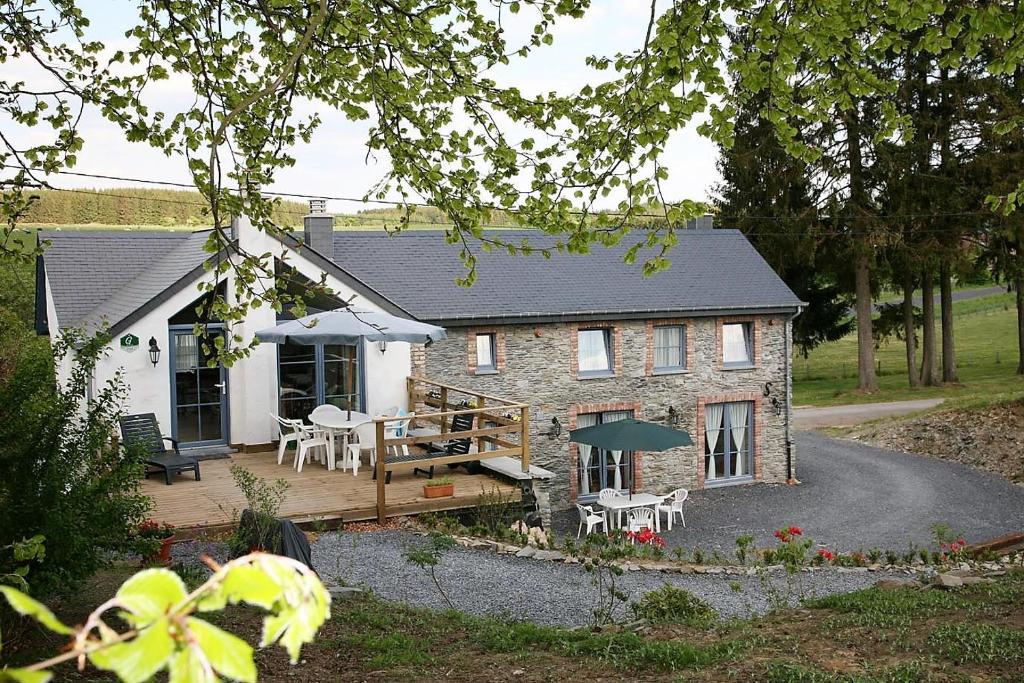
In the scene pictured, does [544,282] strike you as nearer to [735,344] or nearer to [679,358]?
[679,358]

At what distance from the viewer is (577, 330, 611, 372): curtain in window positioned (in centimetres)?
2169

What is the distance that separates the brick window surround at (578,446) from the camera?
69.9ft

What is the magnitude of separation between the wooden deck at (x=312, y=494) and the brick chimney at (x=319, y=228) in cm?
582

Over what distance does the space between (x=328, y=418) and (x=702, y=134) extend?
10.8 metres

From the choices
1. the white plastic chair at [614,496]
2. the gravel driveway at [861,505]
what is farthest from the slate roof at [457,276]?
the gravel driveway at [861,505]

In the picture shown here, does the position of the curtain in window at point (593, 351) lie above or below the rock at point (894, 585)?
above

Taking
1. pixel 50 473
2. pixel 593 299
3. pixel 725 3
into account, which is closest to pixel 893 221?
pixel 593 299

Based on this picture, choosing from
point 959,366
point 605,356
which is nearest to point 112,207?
point 605,356

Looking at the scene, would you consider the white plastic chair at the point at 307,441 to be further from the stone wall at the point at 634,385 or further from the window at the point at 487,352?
the window at the point at 487,352

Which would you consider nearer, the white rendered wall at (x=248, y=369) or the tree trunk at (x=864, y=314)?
the white rendered wall at (x=248, y=369)

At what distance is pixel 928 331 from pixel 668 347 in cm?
1592

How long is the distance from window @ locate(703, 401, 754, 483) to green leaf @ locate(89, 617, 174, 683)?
72.9 ft

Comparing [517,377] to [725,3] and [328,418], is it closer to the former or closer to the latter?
[328,418]

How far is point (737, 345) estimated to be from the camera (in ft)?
76.4
